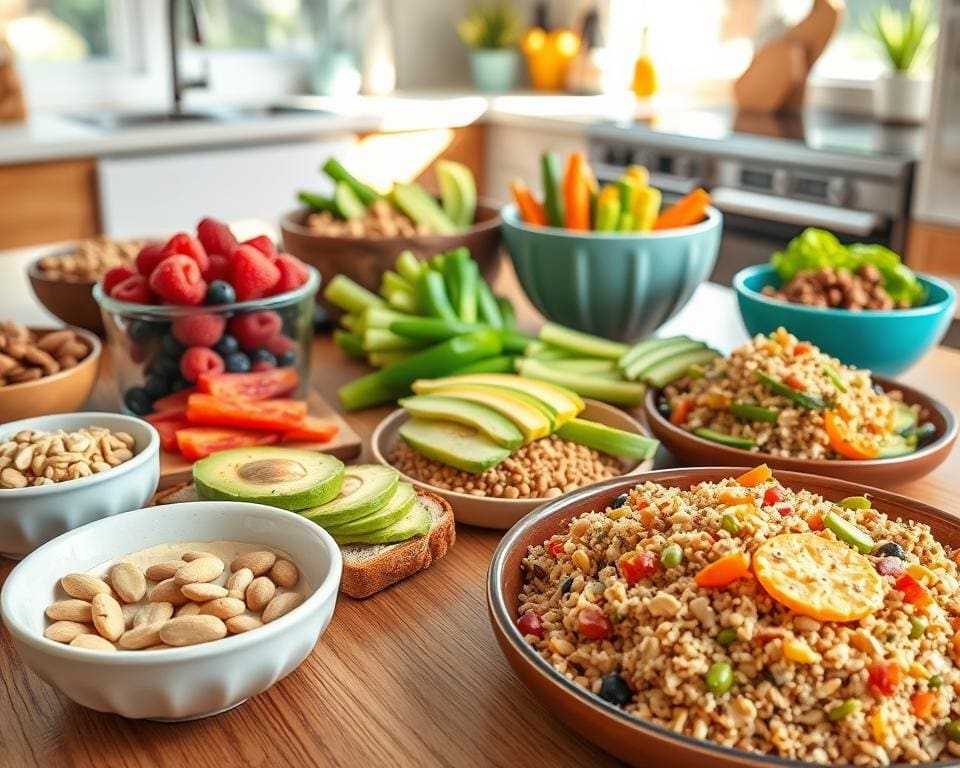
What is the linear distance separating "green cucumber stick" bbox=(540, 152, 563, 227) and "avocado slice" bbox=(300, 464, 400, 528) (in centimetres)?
73

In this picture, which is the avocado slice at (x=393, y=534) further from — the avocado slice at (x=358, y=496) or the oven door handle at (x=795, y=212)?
the oven door handle at (x=795, y=212)

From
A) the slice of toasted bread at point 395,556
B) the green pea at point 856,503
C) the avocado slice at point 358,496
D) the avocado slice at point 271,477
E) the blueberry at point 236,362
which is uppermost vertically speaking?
the blueberry at point 236,362

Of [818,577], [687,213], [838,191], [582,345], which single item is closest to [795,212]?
[838,191]

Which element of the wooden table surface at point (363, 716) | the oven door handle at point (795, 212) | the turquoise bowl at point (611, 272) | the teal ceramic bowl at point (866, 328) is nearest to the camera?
the wooden table surface at point (363, 716)

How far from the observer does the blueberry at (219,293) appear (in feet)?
4.12

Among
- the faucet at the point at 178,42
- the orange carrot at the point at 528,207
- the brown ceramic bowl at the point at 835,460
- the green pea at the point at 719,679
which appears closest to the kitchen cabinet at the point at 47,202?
the faucet at the point at 178,42

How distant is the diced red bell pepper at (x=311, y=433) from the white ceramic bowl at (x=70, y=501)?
225mm

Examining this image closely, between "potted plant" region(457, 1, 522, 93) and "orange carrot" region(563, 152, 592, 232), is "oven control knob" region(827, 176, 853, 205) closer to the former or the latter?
"orange carrot" region(563, 152, 592, 232)

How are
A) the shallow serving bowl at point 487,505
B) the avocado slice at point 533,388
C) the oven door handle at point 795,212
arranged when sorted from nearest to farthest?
the shallow serving bowl at point 487,505 < the avocado slice at point 533,388 < the oven door handle at point 795,212

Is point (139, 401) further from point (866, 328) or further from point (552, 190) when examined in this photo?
point (866, 328)

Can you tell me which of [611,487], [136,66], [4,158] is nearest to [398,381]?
[611,487]

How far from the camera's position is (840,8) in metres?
3.48

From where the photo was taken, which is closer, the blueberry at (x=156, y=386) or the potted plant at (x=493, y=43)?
the blueberry at (x=156, y=386)

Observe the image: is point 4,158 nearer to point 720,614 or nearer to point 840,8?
point 840,8
